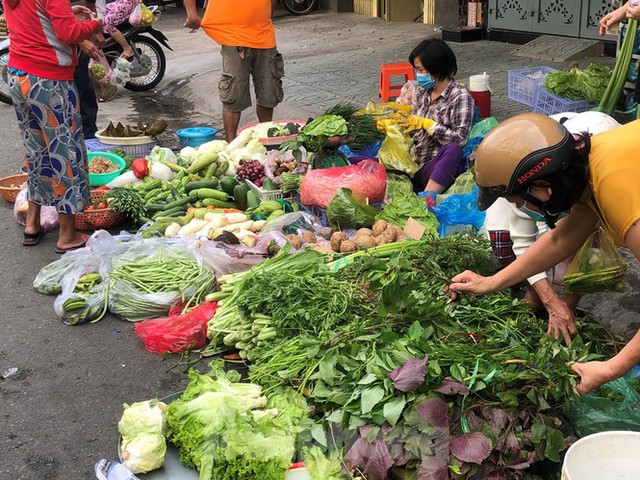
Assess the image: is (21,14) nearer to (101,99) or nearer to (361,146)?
(361,146)

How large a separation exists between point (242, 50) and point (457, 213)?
3.00 metres

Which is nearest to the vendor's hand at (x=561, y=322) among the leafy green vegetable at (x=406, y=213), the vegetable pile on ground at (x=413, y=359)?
the vegetable pile on ground at (x=413, y=359)

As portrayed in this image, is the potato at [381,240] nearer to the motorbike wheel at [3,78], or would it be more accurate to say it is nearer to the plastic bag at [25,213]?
the plastic bag at [25,213]

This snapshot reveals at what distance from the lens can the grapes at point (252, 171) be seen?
6.09 m

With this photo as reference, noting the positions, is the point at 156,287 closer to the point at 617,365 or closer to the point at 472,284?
the point at 472,284

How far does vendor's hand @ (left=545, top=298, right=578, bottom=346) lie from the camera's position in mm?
3407

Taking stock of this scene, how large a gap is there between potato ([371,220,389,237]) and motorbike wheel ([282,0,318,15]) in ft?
39.7

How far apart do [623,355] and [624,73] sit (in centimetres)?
418

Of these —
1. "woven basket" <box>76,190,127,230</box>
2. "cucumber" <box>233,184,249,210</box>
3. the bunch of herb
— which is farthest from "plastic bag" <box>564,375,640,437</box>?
"woven basket" <box>76,190,127,230</box>

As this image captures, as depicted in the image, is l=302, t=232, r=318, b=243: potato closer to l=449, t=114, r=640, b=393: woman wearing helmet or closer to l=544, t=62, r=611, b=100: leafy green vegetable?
l=449, t=114, r=640, b=393: woman wearing helmet

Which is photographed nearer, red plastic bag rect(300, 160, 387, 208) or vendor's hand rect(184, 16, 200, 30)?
red plastic bag rect(300, 160, 387, 208)

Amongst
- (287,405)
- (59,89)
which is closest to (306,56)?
(59,89)

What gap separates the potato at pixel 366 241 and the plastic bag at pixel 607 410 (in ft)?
5.95

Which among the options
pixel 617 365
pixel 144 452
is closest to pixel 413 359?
pixel 617 365
